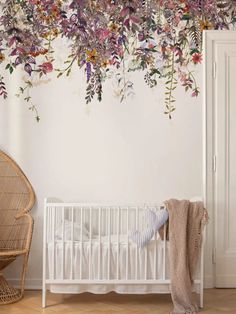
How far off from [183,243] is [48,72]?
160cm

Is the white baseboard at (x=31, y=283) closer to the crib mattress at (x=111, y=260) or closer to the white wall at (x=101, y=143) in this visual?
the white wall at (x=101, y=143)

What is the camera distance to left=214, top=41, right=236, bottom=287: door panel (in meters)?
4.45

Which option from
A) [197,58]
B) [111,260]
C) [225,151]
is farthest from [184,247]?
[197,58]

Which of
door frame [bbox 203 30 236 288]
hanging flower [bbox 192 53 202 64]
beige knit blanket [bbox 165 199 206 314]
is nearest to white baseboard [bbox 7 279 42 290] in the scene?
beige knit blanket [bbox 165 199 206 314]

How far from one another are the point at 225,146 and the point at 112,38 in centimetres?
112

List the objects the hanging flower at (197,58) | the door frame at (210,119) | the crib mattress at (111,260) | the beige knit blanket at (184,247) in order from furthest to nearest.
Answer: the hanging flower at (197,58), the door frame at (210,119), the crib mattress at (111,260), the beige knit blanket at (184,247)

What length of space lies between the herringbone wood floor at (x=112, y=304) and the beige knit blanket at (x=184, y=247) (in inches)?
4.1

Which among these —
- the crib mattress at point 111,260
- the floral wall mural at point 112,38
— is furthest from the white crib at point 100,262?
the floral wall mural at point 112,38

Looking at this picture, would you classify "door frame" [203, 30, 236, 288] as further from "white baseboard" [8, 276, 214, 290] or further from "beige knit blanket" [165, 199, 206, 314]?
"beige knit blanket" [165, 199, 206, 314]

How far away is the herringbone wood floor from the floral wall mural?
130 cm

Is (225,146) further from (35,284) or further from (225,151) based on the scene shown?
(35,284)

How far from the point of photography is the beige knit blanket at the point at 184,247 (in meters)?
3.88

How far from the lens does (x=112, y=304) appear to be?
4090mm

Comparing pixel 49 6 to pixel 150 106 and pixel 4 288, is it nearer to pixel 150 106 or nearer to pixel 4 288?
pixel 150 106
